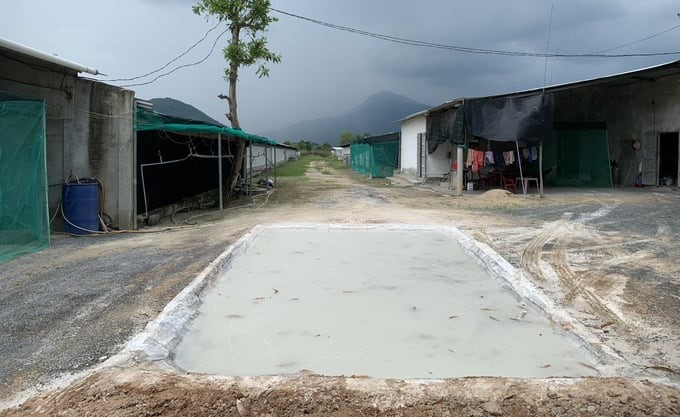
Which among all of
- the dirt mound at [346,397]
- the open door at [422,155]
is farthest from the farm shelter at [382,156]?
the dirt mound at [346,397]

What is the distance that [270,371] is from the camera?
3770mm

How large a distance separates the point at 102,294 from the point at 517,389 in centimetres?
425

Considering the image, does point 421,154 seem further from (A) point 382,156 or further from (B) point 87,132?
(B) point 87,132

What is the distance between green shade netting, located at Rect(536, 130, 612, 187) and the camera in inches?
777

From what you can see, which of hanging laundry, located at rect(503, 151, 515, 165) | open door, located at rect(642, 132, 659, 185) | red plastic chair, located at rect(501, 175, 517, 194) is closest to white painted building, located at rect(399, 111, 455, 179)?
red plastic chair, located at rect(501, 175, 517, 194)

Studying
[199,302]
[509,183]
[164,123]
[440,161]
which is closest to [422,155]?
[440,161]

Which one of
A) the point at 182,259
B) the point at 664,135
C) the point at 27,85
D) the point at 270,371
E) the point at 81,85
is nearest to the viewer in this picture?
the point at 270,371

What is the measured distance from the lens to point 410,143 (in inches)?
1022

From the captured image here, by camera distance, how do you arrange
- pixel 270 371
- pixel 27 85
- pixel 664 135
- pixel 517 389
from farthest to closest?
pixel 664 135 < pixel 27 85 < pixel 270 371 < pixel 517 389

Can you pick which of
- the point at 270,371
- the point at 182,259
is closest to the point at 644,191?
the point at 182,259

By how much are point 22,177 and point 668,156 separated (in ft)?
66.2

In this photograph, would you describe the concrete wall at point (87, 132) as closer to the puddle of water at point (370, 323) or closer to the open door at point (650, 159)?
the puddle of water at point (370, 323)

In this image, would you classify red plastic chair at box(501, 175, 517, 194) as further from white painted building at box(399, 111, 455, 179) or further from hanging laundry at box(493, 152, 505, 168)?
white painted building at box(399, 111, 455, 179)

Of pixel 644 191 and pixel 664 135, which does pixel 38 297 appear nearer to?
pixel 644 191
